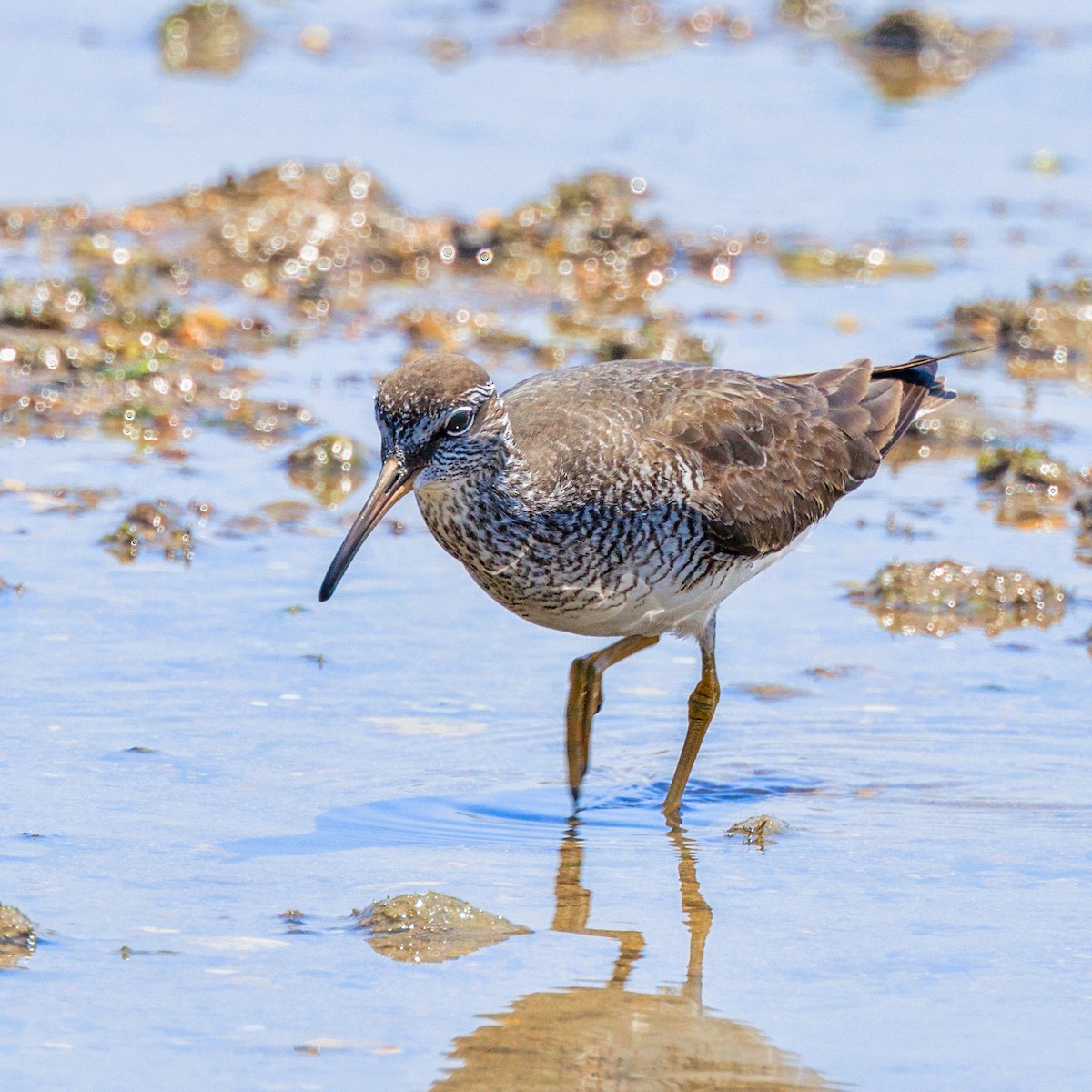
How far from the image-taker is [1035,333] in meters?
12.5

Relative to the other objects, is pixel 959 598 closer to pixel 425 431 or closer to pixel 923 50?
pixel 425 431

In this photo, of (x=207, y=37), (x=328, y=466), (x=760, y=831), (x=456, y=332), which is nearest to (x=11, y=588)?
(x=328, y=466)

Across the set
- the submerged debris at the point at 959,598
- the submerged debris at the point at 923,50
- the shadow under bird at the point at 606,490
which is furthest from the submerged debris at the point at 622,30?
the shadow under bird at the point at 606,490

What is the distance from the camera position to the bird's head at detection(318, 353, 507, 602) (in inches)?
262

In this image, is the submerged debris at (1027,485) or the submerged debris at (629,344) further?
the submerged debris at (629,344)

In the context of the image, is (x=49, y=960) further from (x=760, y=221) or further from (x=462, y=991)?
(x=760, y=221)

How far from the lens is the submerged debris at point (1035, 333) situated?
40.7 ft

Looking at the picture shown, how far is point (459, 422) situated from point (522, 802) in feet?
4.88

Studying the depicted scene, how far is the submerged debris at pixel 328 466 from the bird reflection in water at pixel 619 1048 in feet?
15.1

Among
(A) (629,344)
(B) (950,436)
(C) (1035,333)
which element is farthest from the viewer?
(C) (1035,333)

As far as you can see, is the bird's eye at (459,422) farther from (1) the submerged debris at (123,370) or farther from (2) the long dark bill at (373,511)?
(1) the submerged debris at (123,370)

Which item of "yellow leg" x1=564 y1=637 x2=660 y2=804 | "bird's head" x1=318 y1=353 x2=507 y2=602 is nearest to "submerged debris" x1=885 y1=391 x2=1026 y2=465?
"yellow leg" x1=564 y1=637 x2=660 y2=804

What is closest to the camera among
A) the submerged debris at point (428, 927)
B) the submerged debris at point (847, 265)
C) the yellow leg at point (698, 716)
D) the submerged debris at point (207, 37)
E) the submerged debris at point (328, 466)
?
the submerged debris at point (428, 927)

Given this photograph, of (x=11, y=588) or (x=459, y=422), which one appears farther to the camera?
Result: (x=11, y=588)
